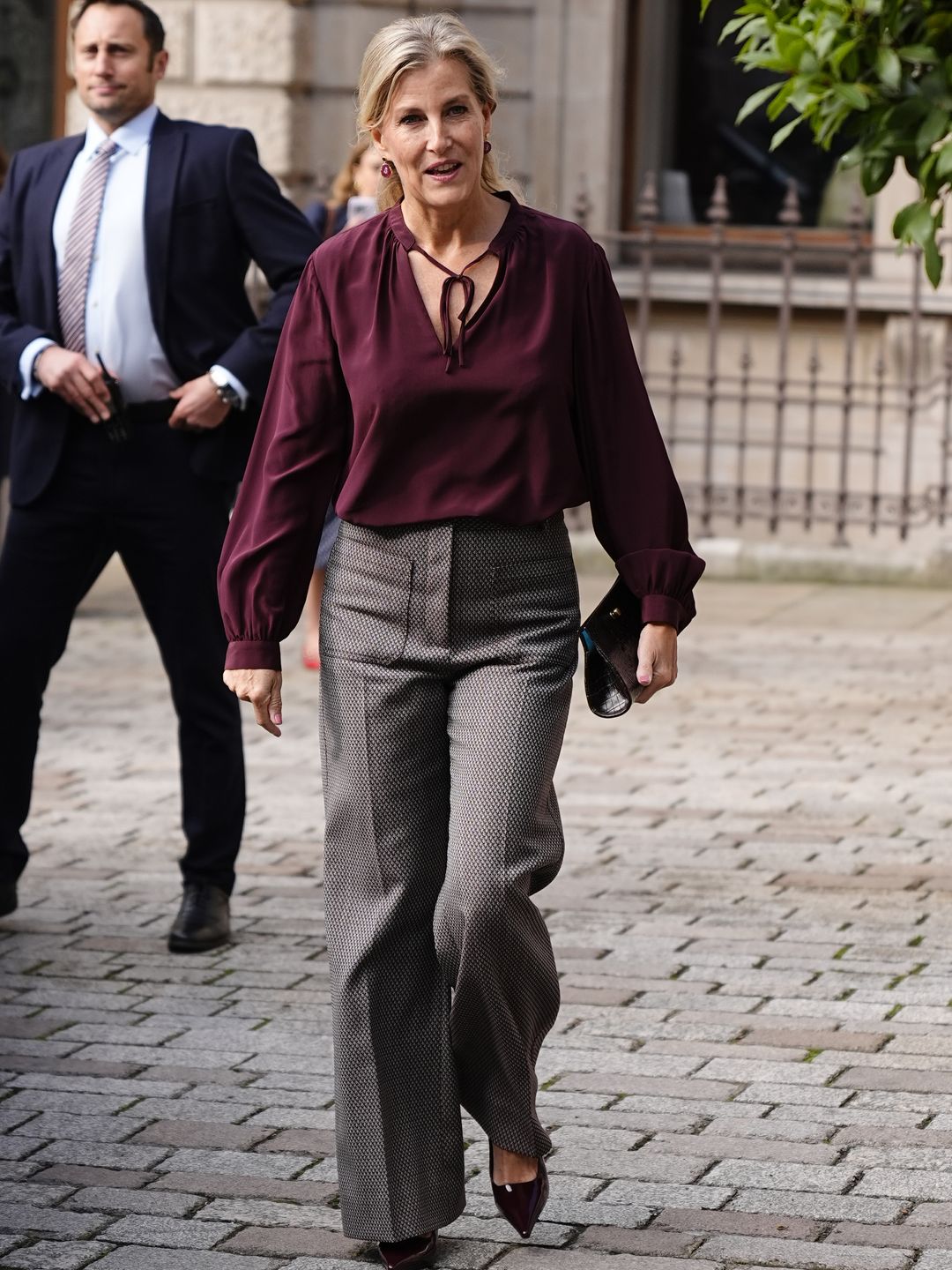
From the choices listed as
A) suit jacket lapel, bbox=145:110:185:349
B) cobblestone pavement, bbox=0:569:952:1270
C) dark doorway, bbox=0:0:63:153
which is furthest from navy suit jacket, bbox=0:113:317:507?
dark doorway, bbox=0:0:63:153

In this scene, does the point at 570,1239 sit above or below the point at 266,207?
below

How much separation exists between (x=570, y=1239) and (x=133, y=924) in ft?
7.45

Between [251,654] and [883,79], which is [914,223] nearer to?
[883,79]

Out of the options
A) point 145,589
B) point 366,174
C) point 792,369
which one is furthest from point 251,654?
point 792,369

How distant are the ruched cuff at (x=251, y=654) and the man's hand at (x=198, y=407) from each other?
169 cm

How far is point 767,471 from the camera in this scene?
43.9 feet

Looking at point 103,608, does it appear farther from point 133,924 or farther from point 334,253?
point 334,253

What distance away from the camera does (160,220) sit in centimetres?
545

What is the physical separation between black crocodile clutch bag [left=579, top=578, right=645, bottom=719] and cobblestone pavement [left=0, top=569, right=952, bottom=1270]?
852mm

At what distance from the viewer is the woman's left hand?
147 inches

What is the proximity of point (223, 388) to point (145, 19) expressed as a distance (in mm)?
894

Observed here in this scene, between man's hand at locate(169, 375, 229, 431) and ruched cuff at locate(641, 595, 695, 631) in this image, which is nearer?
ruched cuff at locate(641, 595, 695, 631)

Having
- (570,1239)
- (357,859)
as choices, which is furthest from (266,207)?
(570,1239)

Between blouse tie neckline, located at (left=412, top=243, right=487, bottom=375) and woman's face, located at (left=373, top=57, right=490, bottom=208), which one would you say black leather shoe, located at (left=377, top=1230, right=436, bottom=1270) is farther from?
woman's face, located at (left=373, top=57, right=490, bottom=208)
